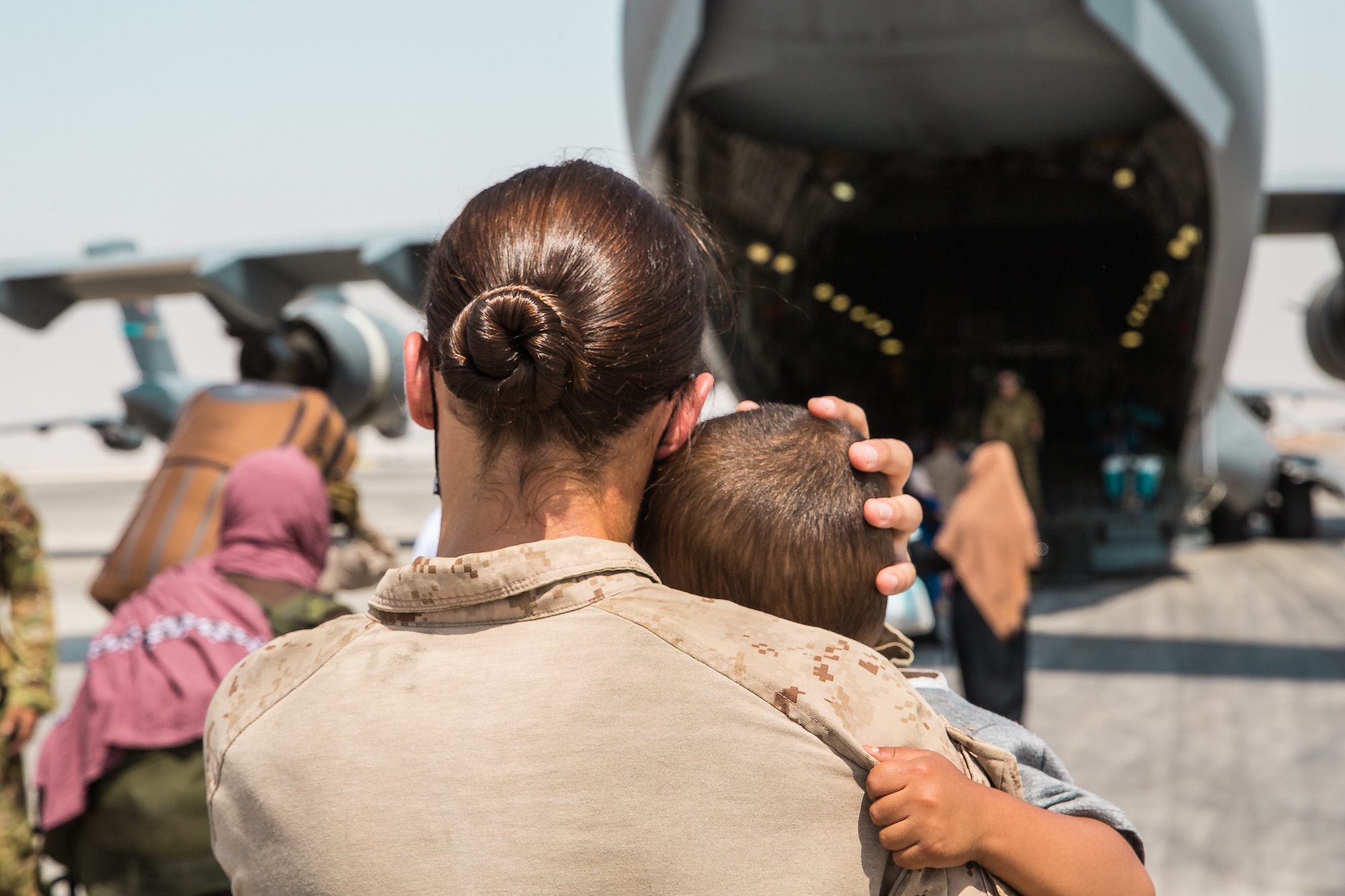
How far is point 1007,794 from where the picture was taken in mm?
930

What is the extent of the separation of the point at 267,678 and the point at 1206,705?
5.55 meters

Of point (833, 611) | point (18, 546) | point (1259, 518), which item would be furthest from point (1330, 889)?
point (1259, 518)

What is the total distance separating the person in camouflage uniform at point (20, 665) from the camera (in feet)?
8.71

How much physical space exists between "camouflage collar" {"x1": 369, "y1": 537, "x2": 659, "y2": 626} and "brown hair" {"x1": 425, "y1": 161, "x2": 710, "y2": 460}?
0.33 feet

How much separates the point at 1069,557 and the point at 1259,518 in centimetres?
901

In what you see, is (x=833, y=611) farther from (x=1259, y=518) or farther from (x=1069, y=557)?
(x=1259, y=518)

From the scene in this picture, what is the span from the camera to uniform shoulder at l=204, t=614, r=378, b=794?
0.94 m

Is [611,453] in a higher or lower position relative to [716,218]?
higher

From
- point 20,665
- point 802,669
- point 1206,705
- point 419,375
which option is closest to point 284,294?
point 20,665

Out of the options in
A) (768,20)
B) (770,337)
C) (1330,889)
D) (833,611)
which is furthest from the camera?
(770,337)

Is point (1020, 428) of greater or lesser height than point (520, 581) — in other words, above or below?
below

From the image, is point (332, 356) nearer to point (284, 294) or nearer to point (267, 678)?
point (284, 294)

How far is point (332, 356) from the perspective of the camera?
816 cm

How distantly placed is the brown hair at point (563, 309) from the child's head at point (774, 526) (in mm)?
159
